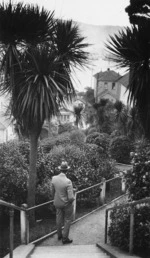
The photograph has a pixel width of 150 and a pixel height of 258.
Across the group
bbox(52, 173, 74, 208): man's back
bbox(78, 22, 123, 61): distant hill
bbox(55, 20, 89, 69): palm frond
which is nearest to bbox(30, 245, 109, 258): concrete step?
bbox(52, 173, 74, 208): man's back

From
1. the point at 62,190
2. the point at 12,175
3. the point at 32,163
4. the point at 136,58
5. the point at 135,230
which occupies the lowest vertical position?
the point at 135,230

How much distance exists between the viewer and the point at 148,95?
770 centimetres

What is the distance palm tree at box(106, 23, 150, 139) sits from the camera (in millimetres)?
7422

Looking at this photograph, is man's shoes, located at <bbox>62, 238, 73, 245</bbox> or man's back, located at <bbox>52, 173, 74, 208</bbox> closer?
man's back, located at <bbox>52, 173, 74, 208</bbox>

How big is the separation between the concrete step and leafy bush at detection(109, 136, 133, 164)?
14.1m

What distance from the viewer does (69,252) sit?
5836 millimetres

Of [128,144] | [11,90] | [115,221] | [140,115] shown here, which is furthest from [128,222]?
[128,144]

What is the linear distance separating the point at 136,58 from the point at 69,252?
14.0ft

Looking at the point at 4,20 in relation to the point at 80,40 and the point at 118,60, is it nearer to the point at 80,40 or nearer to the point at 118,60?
the point at 80,40

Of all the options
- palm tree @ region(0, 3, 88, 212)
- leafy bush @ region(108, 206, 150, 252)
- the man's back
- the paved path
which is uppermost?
palm tree @ region(0, 3, 88, 212)

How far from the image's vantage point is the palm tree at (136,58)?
7.42 m

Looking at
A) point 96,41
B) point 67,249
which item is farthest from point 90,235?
point 96,41

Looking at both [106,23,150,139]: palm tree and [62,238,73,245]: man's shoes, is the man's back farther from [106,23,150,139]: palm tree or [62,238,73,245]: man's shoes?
[106,23,150,139]: palm tree

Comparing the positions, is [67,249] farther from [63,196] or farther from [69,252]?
[63,196]
